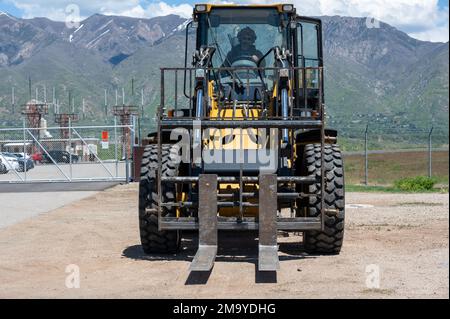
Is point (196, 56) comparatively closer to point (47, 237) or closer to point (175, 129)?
point (175, 129)

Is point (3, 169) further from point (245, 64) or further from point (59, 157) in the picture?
point (245, 64)

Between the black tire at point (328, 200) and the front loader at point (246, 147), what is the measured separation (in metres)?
0.01

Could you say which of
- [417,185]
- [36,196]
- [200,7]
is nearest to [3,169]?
[36,196]

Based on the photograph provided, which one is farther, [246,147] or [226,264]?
[246,147]

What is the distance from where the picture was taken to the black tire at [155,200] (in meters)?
11.0

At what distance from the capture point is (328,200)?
35.5ft

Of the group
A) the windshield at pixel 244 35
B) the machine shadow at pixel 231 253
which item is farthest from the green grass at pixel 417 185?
the windshield at pixel 244 35

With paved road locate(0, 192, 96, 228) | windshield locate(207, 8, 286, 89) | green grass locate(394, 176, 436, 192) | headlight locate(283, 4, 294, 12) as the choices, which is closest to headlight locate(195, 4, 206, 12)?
windshield locate(207, 8, 286, 89)

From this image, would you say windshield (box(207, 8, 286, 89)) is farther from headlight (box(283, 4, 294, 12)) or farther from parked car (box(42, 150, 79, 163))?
parked car (box(42, 150, 79, 163))

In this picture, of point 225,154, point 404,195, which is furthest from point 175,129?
point 404,195

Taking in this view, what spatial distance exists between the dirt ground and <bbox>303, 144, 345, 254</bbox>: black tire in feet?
0.66

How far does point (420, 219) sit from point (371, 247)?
14.1 ft

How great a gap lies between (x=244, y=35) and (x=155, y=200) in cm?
314

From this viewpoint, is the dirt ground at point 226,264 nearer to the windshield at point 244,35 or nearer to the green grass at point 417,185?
the windshield at point 244,35
